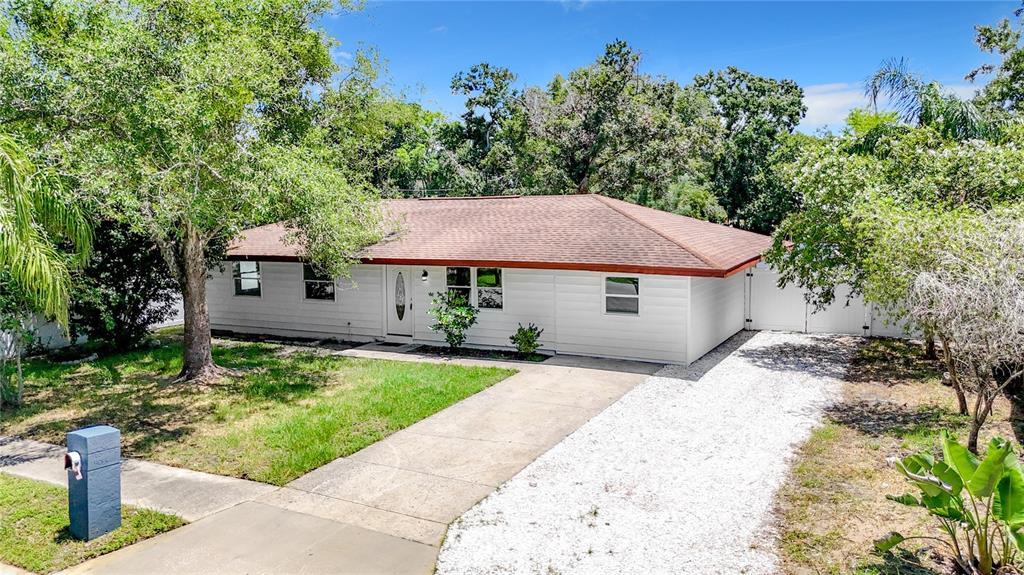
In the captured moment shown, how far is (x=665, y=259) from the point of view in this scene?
41.0ft

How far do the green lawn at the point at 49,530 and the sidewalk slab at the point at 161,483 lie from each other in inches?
10.0

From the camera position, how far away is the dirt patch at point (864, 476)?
5.21 meters

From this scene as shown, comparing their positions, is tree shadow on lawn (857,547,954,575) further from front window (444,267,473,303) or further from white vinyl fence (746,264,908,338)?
front window (444,267,473,303)

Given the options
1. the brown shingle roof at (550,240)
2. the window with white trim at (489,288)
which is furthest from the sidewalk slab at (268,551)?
the window with white trim at (489,288)

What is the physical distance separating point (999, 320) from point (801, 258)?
6.12 metres

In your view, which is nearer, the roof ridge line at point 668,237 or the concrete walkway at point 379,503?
the concrete walkway at point 379,503

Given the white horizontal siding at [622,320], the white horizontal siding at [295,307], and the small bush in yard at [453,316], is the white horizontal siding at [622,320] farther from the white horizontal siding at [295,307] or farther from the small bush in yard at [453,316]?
the white horizontal siding at [295,307]

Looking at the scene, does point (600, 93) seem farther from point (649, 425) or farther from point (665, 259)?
point (649, 425)

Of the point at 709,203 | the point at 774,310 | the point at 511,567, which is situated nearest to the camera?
the point at 511,567

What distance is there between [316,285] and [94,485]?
37.5 ft

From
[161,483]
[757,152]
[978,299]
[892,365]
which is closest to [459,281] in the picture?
[161,483]

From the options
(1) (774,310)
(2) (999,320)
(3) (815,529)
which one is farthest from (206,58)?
(1) (774,310)

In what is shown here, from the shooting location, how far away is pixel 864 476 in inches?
273

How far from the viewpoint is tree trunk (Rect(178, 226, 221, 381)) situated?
1191 cm
